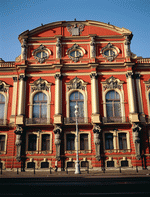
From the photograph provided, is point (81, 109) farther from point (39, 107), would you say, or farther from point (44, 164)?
point (44, 164)

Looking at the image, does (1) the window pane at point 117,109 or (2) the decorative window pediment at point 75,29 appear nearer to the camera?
(1) the window pane at point 117,109

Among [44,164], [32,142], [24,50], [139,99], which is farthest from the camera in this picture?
[24,50]

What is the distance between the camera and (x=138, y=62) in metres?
30.5

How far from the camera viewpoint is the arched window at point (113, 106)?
27.9 meters

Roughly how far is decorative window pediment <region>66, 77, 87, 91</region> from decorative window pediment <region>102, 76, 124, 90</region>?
301cm

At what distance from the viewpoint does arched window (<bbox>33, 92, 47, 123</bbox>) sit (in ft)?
91.7

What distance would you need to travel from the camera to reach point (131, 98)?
2831 centimetres

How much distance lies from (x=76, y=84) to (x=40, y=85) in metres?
5.15

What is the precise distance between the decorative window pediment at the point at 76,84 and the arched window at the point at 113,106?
3.72 metres

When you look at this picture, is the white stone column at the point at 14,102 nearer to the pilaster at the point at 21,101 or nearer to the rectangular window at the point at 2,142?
the pilaster at the point at 21,101

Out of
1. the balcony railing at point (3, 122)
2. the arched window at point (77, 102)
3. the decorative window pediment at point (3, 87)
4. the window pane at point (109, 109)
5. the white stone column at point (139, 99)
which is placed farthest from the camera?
the decorative window pediment at point (3, 87)

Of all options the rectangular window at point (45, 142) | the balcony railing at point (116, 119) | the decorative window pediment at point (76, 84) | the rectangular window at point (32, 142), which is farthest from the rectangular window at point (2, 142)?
the balcony railing at point (116, 119)
